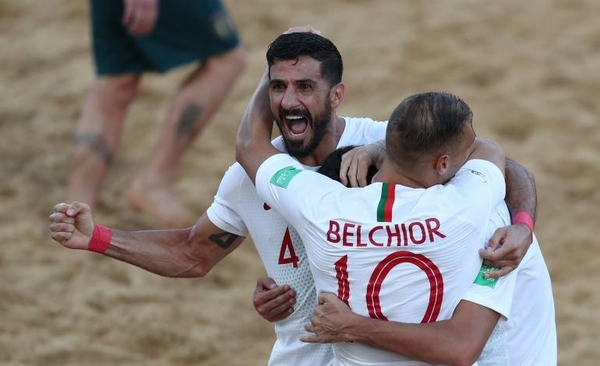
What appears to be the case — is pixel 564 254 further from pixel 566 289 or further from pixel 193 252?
pixel 193 252

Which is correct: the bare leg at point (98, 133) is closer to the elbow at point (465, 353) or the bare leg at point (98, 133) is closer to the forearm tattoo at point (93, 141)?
the forearm tattoo at point (93, 141)

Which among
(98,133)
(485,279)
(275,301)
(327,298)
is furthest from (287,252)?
(98,133)

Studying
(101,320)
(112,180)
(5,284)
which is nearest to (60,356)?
(101,320)

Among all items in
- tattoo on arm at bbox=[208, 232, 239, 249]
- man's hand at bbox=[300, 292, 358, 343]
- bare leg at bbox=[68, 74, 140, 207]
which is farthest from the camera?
bare leg at bbox=[68, 74, 140, 207]

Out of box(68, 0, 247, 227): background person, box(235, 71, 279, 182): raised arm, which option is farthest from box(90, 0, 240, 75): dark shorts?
box(235, 71, 279, 182): raised arm

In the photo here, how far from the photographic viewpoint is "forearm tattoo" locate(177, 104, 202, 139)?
602 cm

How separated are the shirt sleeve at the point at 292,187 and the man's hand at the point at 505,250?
403mm

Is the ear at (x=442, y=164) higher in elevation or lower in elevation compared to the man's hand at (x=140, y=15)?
lower

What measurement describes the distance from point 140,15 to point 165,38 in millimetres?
412

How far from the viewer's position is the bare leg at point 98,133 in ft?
19.8

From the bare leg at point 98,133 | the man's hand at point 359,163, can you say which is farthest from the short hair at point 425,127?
the bare leg at point 98,133

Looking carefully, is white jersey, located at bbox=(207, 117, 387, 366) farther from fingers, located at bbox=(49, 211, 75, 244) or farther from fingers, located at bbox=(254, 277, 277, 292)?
fingers, located at bbox=(49, 211, 75, 244)

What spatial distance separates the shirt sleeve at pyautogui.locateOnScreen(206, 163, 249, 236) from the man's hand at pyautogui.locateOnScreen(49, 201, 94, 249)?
383 millimetres

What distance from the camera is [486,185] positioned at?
3.11 meters
